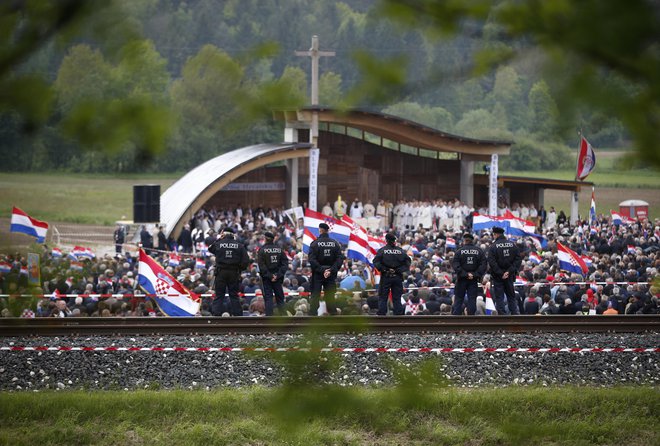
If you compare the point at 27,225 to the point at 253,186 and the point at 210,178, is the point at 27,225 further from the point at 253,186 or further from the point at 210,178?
the point at 253,186

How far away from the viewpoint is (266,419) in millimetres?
8844

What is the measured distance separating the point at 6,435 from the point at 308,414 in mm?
6073

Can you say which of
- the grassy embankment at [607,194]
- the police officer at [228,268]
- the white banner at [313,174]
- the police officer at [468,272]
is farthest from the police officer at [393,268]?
the grassy embankment at [607,194]

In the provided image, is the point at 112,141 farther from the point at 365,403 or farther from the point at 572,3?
the point at 572,3

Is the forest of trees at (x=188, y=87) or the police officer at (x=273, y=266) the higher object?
the forest of trees at (x=188, y=87)

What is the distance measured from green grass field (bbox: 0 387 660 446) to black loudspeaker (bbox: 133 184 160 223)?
19760 millimetres

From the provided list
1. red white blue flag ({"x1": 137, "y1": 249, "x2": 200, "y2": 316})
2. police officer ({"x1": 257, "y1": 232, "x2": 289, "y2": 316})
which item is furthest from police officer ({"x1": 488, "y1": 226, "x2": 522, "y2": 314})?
red white blue flag ({"x1": 137, "y1": 249, "x2": 200, "y2": 316})

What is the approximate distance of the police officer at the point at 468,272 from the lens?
15.0m

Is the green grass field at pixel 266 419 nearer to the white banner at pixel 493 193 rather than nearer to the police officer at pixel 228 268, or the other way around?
the police officer at pixel 228 268

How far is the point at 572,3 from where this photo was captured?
2674mm

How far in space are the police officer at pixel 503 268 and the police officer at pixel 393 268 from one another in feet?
5.65

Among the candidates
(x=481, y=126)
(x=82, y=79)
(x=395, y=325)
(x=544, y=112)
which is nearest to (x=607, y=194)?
(x=481, y=126)

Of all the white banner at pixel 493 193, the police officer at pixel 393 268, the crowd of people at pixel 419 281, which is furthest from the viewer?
the white banner at pixel 493 193

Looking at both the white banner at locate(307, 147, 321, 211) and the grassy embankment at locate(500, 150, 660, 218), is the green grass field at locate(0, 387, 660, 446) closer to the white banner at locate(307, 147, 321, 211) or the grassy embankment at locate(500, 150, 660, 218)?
the white banner at locate(307, 147, 321, 211)
